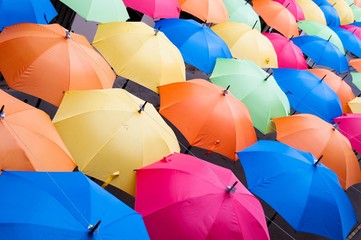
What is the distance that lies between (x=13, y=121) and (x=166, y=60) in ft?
13.0

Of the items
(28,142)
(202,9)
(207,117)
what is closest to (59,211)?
(28,142)

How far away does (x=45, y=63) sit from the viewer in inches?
248

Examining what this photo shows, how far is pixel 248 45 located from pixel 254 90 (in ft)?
7.97

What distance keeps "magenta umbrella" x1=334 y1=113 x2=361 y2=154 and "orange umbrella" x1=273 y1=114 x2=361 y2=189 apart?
109cm

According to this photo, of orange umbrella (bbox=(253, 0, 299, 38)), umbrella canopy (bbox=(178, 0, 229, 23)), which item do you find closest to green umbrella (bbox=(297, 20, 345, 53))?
orange umbrella (bbox=(253, 0, 299, 38))

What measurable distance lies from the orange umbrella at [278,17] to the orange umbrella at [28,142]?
10.0m

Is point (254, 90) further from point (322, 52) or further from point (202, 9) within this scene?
point (322, 52)

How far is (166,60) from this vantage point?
802cm

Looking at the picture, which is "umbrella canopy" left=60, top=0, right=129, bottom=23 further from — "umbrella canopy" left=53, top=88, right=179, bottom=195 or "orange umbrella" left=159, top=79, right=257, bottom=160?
"umbrella canopy" left=53, top=88, right=179, bottom=195

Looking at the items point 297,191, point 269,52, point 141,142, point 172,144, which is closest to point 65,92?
point 141,142

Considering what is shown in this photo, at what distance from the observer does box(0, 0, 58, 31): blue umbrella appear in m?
6.56

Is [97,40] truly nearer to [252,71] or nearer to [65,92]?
[65,92]

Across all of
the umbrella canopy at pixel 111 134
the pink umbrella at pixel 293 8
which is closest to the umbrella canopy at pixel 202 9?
the pink umbrella at pixel 293 8

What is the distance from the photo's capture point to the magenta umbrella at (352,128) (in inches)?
361
